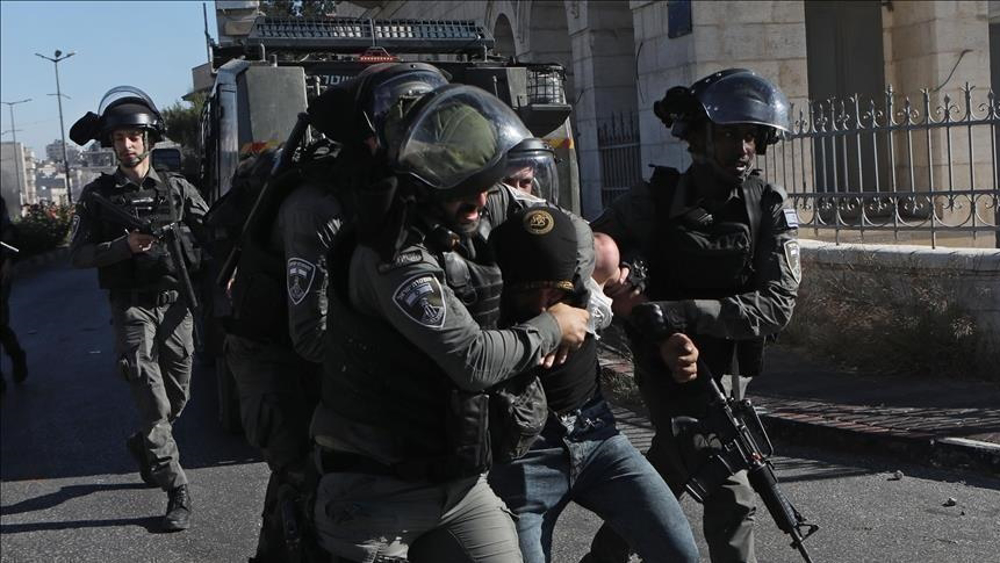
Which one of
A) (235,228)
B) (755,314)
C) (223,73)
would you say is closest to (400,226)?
(755,314)

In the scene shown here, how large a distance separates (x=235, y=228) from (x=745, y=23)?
912cm

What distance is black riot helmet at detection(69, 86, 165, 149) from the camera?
587 cm

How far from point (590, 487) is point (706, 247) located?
33.6 inches

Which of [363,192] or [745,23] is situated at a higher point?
[745,23]

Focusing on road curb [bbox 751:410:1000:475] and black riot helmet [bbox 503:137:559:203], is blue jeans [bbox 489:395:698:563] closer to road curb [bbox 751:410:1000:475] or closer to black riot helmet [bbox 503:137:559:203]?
black riot helmet [bbox 503:137:559:203]

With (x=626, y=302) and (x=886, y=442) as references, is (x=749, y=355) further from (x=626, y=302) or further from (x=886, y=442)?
(x=886, y=442)

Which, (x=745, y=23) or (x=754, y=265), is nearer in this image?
(x=754, y=265)

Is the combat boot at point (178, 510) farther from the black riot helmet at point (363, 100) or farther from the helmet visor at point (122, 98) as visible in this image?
the black riot helmet at point (363, 100)

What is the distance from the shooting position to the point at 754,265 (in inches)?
151

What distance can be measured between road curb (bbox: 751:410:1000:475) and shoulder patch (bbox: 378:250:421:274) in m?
4.28

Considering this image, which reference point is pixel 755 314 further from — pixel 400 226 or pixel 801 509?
pixel 801 509

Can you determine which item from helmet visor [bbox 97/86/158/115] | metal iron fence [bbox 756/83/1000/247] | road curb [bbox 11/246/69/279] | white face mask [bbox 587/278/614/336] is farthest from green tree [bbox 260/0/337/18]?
white face mask [bbox 587/278/614/336]

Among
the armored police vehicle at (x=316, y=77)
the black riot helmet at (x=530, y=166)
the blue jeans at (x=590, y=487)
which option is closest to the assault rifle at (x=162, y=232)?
the armored police vehicle at (x=316, y=77)

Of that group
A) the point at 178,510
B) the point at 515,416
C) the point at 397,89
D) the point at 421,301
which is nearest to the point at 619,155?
the point at 178,510
